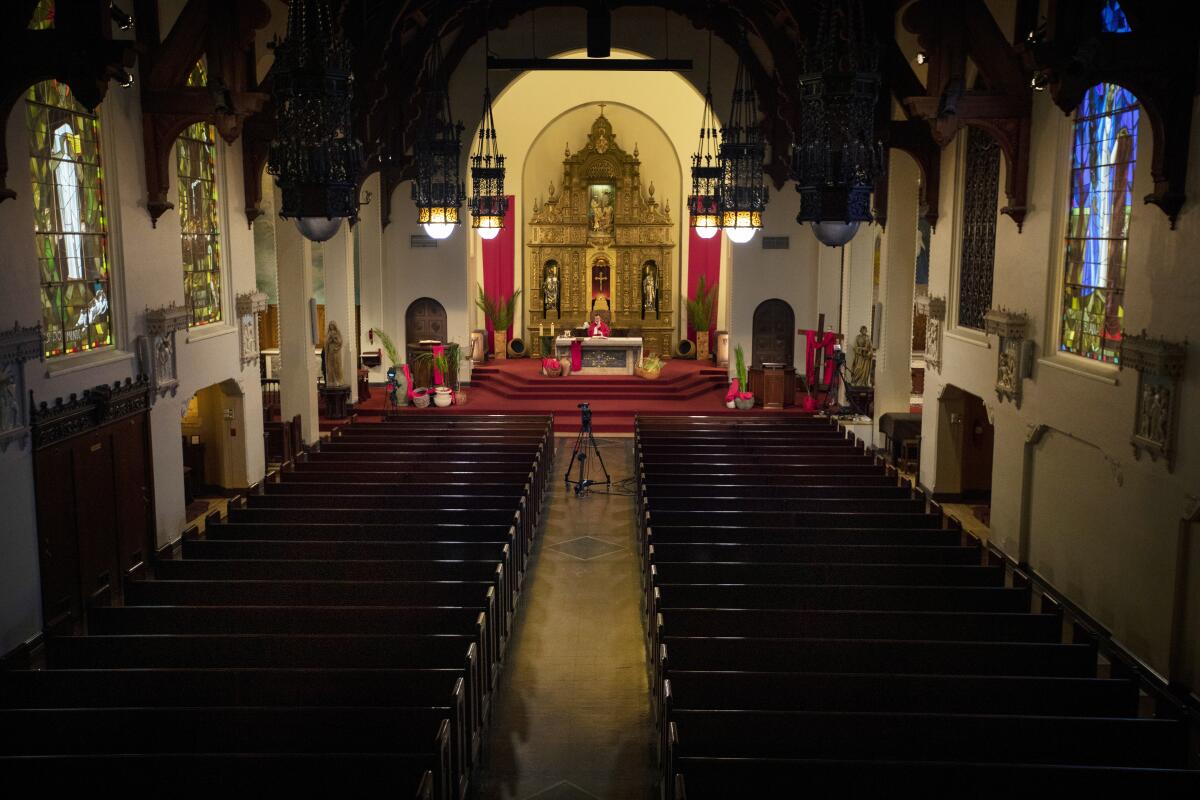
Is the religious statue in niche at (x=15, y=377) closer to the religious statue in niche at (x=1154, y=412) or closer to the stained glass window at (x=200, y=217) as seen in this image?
the stained glass window at (x=200, y=217)

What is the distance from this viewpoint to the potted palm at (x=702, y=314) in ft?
86.3

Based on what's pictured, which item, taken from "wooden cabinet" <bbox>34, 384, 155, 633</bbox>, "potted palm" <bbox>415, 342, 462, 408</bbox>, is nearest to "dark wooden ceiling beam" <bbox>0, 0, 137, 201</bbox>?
"wooden cabinet" <bbox>34, 384, 155, 633</bbox>

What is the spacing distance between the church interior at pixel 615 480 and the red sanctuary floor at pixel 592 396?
209cm

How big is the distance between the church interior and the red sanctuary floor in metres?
2.09

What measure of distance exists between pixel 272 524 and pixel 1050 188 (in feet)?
28.7

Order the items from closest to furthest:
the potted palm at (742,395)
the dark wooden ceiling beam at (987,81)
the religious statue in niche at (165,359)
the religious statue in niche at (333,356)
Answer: the dark wooden ceiling beam at (987,81) → the religious statue in niche at (165,359) → the religious statue in niche at (333,356) → the potted palm at (742,395)

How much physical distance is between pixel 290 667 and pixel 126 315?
6186mm

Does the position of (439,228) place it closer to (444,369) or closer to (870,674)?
(444,369)

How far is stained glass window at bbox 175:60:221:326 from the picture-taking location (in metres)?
13.3

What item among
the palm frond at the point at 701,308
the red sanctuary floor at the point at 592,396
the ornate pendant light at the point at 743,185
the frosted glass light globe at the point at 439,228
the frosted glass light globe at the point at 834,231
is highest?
the ornate pendant light at the point at 743,185

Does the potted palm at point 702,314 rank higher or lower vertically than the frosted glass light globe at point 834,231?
lower

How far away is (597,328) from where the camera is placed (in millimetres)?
25047

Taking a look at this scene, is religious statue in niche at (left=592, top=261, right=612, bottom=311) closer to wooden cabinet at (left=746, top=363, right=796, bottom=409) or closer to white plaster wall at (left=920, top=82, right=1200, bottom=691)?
wooden cabinet at (left=746, top=363, right=796, bottom=409)

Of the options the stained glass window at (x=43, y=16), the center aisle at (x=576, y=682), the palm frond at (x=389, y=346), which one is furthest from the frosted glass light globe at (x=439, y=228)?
the palm frond at (x=389, y=346)
